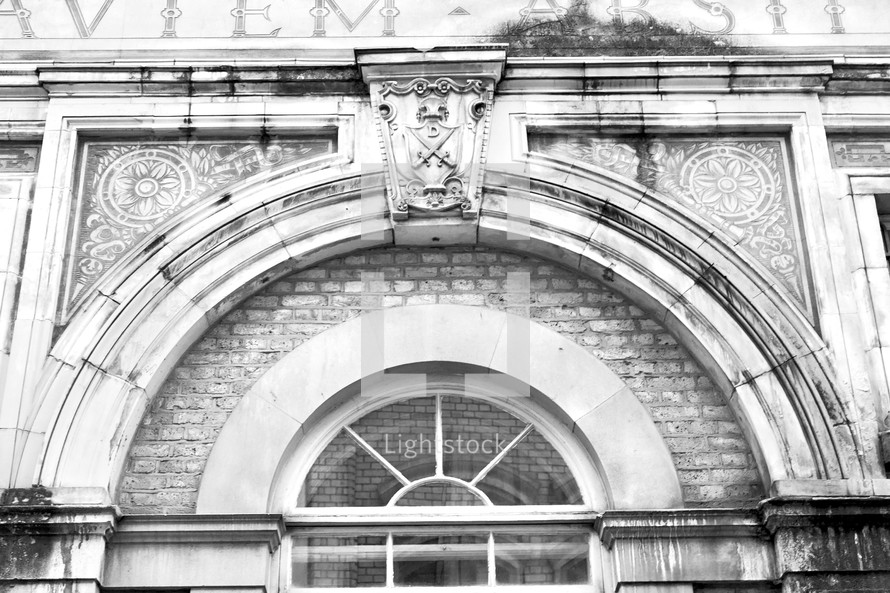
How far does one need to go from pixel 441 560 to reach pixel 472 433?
755 mm

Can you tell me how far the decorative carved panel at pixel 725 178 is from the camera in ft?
23.9

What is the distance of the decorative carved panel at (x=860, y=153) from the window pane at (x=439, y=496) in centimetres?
296

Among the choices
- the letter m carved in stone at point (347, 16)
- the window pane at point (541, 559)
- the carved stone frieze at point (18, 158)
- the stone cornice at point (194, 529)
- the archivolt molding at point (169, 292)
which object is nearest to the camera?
the stone cornice at point (194, 529)

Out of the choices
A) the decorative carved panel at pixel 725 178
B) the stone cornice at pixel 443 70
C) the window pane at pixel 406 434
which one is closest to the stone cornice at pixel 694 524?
the window pane at pixel 406 434

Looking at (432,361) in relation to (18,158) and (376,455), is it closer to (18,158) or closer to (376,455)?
(376,455)

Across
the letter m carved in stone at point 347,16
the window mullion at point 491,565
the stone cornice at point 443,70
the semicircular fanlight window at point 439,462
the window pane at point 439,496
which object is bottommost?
the window mullion at point 491,565

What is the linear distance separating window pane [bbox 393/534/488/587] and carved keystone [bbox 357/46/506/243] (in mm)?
1775

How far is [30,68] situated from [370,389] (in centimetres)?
285

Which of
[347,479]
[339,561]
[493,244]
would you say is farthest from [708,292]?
[339,561]

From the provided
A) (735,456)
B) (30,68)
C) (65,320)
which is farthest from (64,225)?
(735,456)

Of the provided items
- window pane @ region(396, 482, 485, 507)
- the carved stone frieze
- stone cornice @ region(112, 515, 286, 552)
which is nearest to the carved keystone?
window pane @ region(396, 482, 485, 507)

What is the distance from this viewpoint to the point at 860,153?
7605 mm

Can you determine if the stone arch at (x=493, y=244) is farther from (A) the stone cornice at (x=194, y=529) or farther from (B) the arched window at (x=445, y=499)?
(B) the arched window at (x=445, y=499)

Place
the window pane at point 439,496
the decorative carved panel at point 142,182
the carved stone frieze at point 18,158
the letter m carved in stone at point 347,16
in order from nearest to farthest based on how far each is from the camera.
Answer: the window pane at point 439,496 < the decorative carved panel at point 142,182 < the carved stone frieze at point 18,158 < the letter m carved in stone at point 347,16
